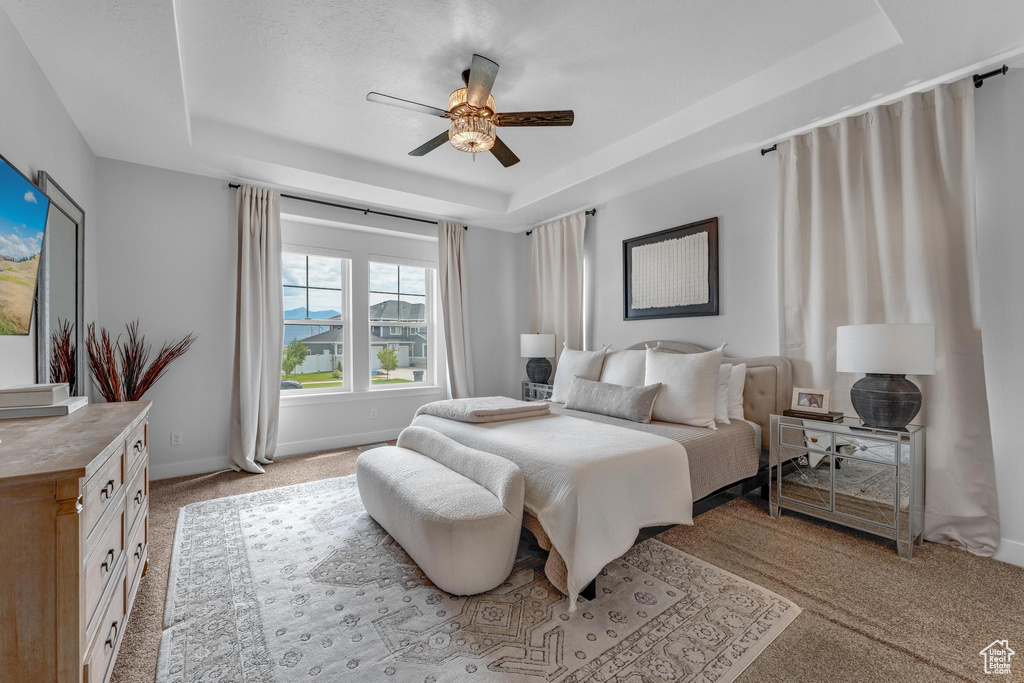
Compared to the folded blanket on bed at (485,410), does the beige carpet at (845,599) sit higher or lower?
lower

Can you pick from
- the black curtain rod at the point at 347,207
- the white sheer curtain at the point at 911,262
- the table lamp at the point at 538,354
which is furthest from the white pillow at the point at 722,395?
the black curtain rod at the point at 347,207

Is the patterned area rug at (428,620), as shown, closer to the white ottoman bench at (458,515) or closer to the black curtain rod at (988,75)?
the white ottoman bench at (458,515)

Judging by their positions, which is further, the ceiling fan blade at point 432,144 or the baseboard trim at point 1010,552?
the ceiling fan blade at point 432,144

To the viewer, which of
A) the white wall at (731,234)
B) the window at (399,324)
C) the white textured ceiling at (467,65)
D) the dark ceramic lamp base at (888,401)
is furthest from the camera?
the window at (399,324)

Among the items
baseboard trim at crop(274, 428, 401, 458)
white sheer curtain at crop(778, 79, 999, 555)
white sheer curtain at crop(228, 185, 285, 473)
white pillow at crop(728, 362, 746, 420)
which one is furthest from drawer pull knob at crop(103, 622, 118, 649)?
white sheer curtain at crop(778, 79, 999, 555)

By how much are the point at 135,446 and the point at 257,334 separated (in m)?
2.23

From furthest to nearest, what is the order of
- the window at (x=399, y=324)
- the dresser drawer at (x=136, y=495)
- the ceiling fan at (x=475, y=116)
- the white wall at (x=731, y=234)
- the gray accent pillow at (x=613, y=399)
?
the window at (x=399, y=324) < the white wall at (x=731, y=234) < the gray accent pillow at (x=613, y=399) < the ceiling fan at (x=475, y=116) < the dresser drawer at (x=136, y=495)

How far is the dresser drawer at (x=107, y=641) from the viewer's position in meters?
1.11

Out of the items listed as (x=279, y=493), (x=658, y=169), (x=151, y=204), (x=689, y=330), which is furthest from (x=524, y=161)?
(x=279, y=493)

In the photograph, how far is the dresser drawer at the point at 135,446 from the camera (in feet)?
5.34

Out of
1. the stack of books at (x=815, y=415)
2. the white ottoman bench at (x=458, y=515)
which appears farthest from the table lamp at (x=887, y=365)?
the white ottoman bench at (x=458, y=515)

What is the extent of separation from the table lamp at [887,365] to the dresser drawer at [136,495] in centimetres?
334

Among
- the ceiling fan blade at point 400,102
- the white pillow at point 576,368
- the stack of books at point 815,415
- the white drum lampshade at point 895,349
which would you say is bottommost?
the stack of books at point 815,415

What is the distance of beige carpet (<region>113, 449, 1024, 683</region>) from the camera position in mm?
1497
